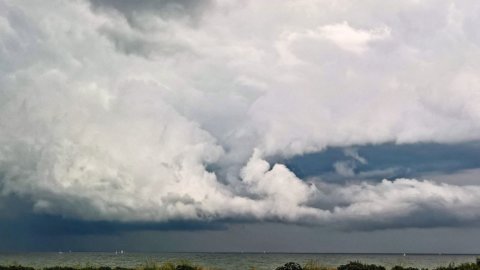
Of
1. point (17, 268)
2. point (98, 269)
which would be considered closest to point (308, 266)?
point (98, 269)

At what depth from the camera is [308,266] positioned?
184 ft

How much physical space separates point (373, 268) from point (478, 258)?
31.9ft

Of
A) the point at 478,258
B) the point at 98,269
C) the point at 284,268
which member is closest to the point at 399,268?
the point at 478,258

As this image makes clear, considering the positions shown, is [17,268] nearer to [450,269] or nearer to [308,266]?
[308,266]

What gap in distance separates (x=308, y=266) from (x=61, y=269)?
2512cm

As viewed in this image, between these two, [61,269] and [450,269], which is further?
[61,269]

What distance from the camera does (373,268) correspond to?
5462 cm

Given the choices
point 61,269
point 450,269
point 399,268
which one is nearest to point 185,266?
point 61,269

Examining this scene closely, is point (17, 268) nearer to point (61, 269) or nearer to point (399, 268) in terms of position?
point (61, 269)

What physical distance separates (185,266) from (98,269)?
8969 mm

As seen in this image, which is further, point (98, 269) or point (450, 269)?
point (98, 269)

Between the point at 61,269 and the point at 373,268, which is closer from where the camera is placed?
the point at 373,268

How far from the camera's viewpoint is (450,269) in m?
52.9

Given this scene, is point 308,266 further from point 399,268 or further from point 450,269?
point 450,269
